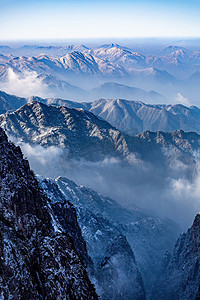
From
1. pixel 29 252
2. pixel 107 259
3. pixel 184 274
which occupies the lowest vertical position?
pixel 184 274

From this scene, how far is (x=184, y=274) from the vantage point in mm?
142125

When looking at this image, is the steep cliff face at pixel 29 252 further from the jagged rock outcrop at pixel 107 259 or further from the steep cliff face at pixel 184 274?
A: the steep cliff face at pixel 184 274

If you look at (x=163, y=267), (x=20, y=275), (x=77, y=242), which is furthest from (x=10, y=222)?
(x=163, y=267)

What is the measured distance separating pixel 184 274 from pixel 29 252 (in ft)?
377

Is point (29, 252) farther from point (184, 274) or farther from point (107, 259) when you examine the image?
point (184, 274)

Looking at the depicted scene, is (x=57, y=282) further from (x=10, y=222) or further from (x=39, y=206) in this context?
(x=39, y=206)

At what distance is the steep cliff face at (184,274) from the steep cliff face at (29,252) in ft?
285

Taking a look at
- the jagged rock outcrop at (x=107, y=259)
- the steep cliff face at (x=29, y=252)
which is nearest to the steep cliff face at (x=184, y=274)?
the jagged rock outcrop at (x=107, y=259)

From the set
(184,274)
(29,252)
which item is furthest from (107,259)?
(29,252)

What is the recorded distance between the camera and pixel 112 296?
4953 inches

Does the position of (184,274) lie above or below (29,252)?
below

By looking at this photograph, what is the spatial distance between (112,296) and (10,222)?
8977 centimetres

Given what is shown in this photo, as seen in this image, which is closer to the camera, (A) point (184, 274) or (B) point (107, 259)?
(A) point (184, 274)

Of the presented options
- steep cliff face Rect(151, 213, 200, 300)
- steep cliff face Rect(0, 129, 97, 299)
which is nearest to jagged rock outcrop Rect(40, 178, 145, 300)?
steep cliff face Rect(151, 213, 200, 300)
